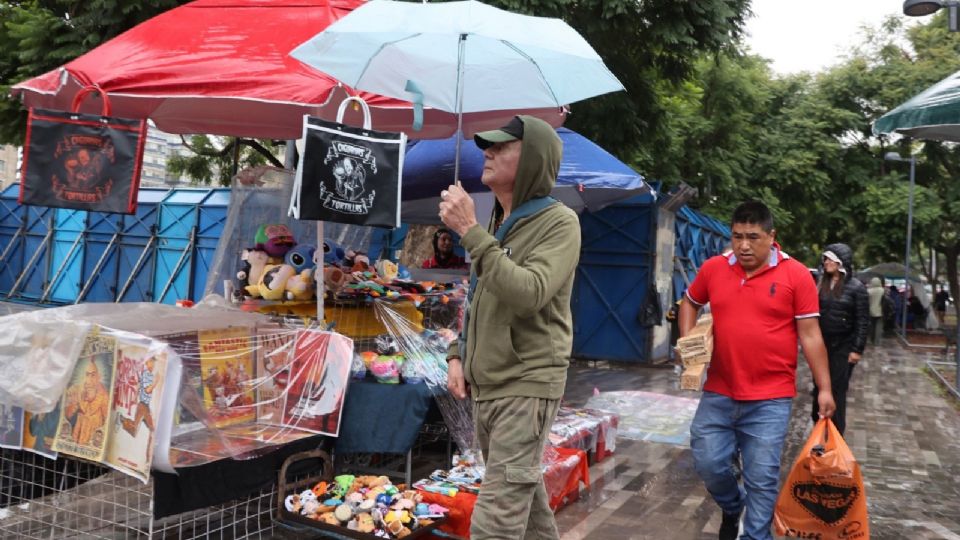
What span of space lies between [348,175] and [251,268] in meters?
1.25

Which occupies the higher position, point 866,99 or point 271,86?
point 866,99

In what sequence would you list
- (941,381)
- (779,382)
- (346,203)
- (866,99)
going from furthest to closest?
(866,99) < (941,381) < (346,203) < (779,382)

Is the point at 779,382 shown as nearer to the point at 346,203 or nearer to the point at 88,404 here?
the point at 346,203

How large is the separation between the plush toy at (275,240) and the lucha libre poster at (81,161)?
87cm

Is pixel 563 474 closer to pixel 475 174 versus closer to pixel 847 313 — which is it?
pixel 847 313

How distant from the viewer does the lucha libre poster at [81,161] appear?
4.61 metres

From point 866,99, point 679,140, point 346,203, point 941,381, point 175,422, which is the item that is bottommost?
point 941,381

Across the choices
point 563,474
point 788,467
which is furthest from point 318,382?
point 788,467

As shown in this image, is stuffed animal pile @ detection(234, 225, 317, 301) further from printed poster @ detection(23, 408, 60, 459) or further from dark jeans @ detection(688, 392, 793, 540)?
dark jeans @ detection(688, 392, 793, 540)

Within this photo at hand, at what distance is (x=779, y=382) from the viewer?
13.0 ft

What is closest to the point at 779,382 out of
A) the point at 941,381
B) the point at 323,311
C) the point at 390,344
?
the point at 390,344

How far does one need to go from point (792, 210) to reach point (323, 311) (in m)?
20.8

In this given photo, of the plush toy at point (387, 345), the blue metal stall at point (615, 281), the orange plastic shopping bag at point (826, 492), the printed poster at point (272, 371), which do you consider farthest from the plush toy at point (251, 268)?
the blue metal stall at point (615, 281)

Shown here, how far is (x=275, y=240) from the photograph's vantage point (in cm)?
529
